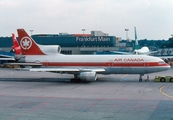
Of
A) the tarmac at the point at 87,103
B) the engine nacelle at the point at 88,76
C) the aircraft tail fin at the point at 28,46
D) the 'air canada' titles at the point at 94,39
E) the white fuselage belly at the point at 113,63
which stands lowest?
the tarmac at the point at 87,103

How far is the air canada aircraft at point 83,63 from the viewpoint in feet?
156

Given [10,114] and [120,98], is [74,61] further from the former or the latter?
[10,114]

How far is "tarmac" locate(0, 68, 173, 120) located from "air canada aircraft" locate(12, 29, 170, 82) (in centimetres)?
524

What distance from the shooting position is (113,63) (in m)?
48.5

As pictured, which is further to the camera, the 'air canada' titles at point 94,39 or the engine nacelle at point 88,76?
the 'air canada' titles at point 94,39

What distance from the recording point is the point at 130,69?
1891 inches

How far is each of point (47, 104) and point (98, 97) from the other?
6.21 m

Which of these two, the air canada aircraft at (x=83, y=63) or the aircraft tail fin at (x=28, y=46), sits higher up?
the aircraft tail fin at (x=28, y=46)

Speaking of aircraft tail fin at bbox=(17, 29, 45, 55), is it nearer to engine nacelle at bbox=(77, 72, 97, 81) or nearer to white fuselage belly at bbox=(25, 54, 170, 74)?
white fuselage belly at bbox=(25, 54, 170, 74)

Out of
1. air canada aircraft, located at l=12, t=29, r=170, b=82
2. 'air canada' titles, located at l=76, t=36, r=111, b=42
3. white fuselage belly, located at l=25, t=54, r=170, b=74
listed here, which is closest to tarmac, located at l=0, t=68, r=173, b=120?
air canada aircraft, located at l=12, t=29, r=170, b=82

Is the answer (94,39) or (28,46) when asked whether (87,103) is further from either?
(94,39)

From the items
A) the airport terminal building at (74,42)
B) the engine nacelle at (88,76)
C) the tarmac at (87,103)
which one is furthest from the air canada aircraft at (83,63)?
the airport terminal building at (74,42)

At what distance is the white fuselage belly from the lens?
47.8 m

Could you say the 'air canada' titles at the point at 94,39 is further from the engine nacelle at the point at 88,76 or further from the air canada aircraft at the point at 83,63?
the engine nacelle at the point at 88,76
